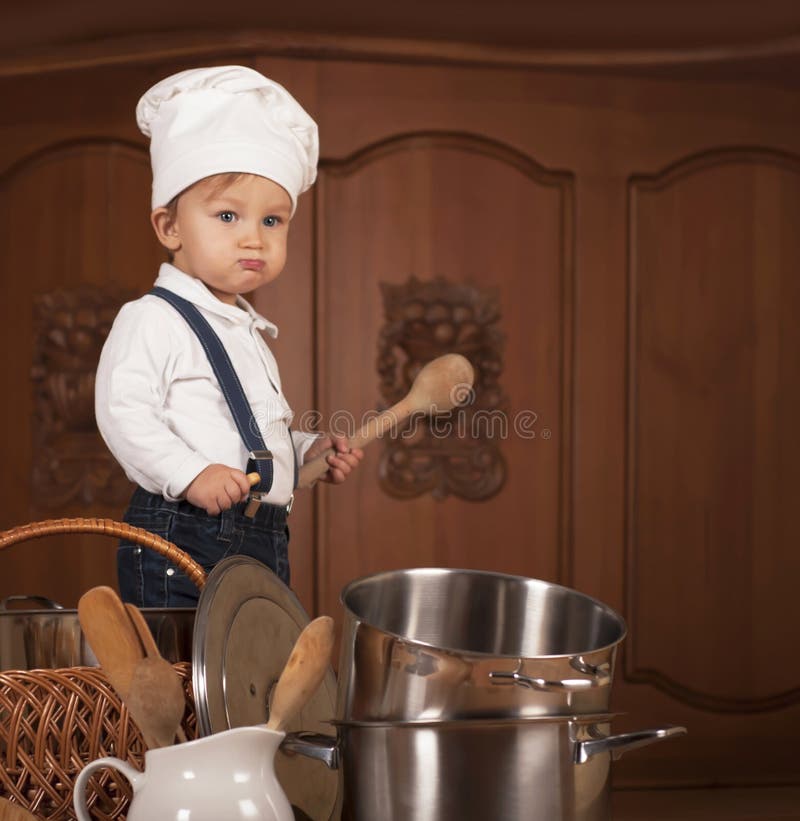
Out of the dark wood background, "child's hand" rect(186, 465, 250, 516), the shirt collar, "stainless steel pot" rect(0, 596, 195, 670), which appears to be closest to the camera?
"stainless steel pot" rect(0, 596, 195, 670)

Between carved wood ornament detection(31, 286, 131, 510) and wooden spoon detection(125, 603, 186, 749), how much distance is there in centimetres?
165

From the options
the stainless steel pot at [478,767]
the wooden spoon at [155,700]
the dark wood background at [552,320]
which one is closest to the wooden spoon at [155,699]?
the wooden spoon at [155,700]

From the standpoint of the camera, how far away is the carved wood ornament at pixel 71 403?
2.22 m

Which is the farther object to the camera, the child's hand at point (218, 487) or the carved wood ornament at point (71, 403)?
the carved wood ornament at point (71, 403)

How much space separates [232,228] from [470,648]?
1.51 feet

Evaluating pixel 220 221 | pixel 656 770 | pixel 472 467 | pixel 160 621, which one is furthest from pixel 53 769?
pixel 656 770

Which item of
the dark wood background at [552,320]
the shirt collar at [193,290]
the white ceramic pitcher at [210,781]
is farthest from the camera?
the dark wood background at [552,320]

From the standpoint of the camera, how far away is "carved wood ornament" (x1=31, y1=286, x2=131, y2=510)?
2.22m

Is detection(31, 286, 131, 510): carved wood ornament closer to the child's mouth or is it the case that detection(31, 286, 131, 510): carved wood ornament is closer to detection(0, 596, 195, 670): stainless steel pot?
the child's mouth

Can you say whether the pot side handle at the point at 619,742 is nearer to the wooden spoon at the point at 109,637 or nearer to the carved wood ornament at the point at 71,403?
the wooden spoon at the point at 109,637

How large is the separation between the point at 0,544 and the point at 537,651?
1.31 feet

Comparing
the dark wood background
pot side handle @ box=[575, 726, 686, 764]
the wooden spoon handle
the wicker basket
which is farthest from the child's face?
the dark wood background

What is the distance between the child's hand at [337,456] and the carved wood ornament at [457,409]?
996mm

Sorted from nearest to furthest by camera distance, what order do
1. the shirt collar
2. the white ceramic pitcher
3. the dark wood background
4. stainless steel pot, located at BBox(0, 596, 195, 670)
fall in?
the white ceramic pitcher, stainless steel pot, located at BBox(0, 596, 195, 670), the shirt collar, the dark wood background
